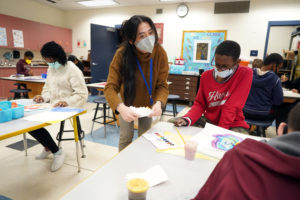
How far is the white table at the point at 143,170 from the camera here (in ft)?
2.08

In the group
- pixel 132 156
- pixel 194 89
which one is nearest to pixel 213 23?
pixel 194 89

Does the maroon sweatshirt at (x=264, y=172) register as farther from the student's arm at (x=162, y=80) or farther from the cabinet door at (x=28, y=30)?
the cabinet door at (x=28, y=30)

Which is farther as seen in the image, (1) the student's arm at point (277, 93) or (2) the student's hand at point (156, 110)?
(1) the student's arm at point (277, 93)

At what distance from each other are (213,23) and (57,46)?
474cm

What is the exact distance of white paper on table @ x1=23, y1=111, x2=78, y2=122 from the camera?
1394 millimetres

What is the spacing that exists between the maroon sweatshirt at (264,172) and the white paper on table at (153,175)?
336 millimetres

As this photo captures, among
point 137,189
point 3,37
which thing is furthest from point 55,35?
point 137,189

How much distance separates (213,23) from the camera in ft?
17.6

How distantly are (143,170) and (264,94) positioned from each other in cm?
209

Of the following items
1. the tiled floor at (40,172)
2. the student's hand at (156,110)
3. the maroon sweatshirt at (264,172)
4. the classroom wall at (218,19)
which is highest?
the classroom wall at (218,19)

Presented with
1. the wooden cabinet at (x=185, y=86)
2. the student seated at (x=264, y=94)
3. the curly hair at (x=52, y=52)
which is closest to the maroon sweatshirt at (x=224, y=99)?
the student seated at (x=264, y=94)

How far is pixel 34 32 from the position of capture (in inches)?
232

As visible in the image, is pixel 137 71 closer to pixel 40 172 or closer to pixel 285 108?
pixel 40 172

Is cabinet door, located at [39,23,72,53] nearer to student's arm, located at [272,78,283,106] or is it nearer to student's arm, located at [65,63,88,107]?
student's arm, located at [65,63,88,107]
